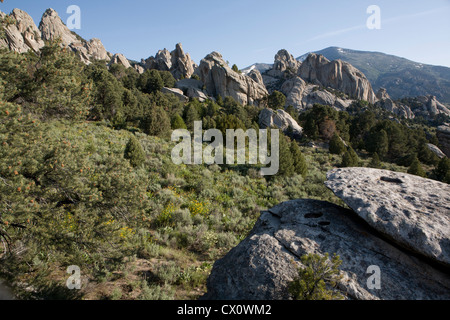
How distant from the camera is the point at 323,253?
4.43 meters

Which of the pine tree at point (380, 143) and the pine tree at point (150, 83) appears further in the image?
the pine tree at point (150, 83)

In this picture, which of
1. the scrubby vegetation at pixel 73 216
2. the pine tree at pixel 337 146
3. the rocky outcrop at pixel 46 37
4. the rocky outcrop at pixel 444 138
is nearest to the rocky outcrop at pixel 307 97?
the rocky outcrop at pixel 444 138

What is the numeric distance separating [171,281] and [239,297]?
2314mm

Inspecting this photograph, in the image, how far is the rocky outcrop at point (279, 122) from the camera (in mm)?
39809

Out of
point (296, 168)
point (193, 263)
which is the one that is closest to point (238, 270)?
point (193, 263)

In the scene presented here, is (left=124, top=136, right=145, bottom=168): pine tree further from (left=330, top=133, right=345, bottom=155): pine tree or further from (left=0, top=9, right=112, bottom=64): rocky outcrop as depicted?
(left=0, top=9, right=112, bottom=64): rocky outcrop

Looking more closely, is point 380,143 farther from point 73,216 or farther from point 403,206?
point 73,216

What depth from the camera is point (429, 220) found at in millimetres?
3855

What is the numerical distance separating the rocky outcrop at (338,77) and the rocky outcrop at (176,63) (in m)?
64.7

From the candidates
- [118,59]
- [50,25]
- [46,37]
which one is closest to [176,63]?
[118,59]

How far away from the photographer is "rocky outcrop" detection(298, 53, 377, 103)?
351 ft

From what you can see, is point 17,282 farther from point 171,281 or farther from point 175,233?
point 175,233

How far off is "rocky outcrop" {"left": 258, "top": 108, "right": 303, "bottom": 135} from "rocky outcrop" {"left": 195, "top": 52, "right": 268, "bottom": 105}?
1089 inches

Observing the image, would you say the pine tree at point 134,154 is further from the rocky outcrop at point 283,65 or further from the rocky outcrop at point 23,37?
the rocky outcrop at point 283,65
